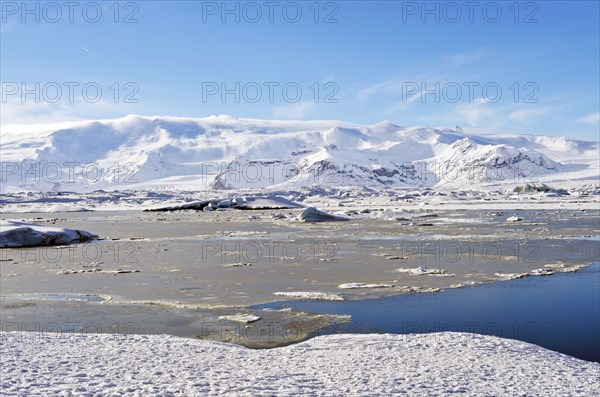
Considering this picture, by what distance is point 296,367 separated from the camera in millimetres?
6836

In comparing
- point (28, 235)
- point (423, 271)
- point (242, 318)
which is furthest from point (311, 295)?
point (28, 235)

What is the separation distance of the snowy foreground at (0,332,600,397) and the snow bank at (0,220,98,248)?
1566cm

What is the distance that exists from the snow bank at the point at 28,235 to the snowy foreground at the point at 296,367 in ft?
51.4

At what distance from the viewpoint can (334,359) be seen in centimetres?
722

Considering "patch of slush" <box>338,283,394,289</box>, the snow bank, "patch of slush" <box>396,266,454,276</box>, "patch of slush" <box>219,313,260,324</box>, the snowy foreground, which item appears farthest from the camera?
the snow bank

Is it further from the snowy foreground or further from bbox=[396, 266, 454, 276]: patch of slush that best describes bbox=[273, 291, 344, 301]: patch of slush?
bbox=[396, 266, 454, 276]: patch of slush

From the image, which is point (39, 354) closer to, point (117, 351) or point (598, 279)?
point (117, 351)

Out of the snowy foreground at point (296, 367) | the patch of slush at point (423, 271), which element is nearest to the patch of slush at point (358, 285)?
the patch of slush at point (423, 271)

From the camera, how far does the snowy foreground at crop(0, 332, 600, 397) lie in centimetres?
608

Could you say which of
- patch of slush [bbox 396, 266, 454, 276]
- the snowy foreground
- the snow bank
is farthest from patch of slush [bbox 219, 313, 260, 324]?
the snow bank

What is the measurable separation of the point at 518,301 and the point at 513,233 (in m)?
16.4

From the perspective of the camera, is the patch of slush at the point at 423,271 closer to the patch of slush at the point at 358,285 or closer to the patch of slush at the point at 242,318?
the patch of slush at the point at 358,285

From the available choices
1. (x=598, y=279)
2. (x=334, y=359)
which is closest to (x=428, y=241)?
(x=598, y=279)

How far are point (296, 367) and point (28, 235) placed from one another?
62.7 ft
